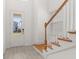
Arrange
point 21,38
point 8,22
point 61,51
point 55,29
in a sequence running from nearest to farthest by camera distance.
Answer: point 61,51 < point 55,29 < point 8,22 < point 21,38

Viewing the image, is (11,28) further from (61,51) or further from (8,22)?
(61,51)

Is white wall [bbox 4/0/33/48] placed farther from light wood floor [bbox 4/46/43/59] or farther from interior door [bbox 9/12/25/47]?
light wood floor [bbox 4/46/43/59]

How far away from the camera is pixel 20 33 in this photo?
314 inches

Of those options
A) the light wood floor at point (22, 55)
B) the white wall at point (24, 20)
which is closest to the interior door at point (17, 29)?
the white wall at point (24, 20)

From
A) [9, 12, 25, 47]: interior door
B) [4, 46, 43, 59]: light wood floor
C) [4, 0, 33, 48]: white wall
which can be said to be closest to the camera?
[4, 46, 43, 59]: light wood floor

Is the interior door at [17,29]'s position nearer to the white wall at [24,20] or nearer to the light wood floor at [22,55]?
the white wall at [24,20]

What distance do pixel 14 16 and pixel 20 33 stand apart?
3.72ft

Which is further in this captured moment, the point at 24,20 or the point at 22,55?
the point at 24,20

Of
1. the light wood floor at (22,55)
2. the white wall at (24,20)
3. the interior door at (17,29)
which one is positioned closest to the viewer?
the light wood floor at (22,55)

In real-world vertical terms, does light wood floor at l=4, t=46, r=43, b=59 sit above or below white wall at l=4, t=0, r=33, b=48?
below

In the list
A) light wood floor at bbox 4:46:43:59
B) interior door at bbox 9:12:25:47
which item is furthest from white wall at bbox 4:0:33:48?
light wood floor at bbox 4:46:43:59

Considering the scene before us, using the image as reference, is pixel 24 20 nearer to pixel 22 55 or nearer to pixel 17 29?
pixel 17 29

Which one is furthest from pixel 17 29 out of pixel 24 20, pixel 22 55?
pixel 22 55

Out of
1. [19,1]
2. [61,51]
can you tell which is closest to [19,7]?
[19,1]
